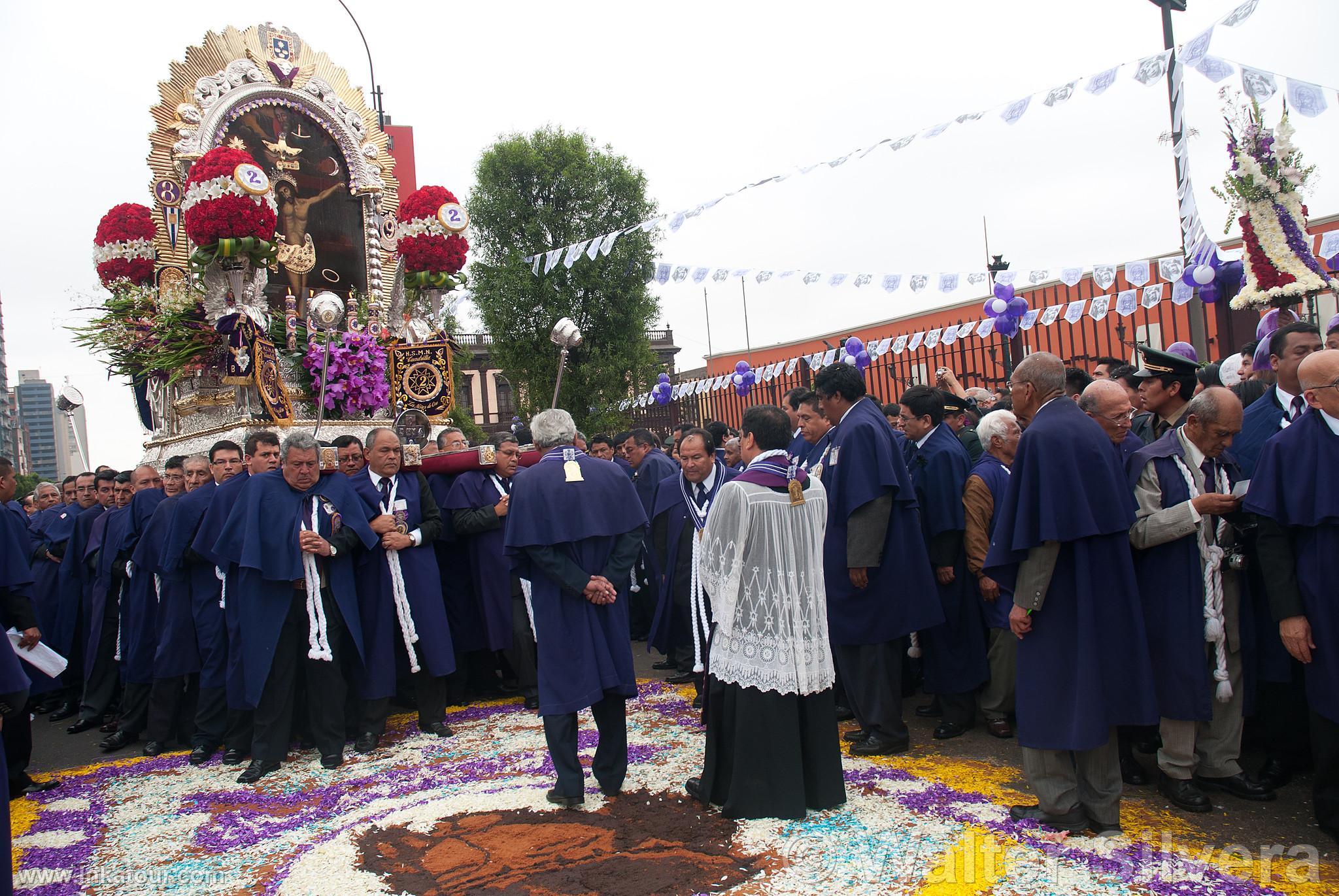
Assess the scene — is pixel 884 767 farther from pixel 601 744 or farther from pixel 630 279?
pixel 630 279

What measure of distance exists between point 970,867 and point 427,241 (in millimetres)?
10578

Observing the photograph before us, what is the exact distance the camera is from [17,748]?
6078mm

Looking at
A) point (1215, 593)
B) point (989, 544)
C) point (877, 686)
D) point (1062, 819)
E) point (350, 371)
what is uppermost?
point (350, 371)

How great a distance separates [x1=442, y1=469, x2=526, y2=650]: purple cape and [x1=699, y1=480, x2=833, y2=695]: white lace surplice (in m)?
3.20

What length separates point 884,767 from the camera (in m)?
5.21

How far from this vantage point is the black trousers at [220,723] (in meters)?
6.46

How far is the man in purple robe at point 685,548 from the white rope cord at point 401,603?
1.77 metres

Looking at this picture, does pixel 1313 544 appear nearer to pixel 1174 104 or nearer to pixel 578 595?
pixel 578 595

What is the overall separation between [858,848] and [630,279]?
24021 mm

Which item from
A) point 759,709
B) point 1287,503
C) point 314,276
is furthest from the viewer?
point 314,276

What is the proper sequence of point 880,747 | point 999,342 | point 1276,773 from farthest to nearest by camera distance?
point 999,342
point 880,747
point 1276,773

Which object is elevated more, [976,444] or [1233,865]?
[976,444]

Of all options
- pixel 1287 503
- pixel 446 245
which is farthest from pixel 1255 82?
pixel 446 245

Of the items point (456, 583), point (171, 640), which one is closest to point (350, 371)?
point (456, 583)
